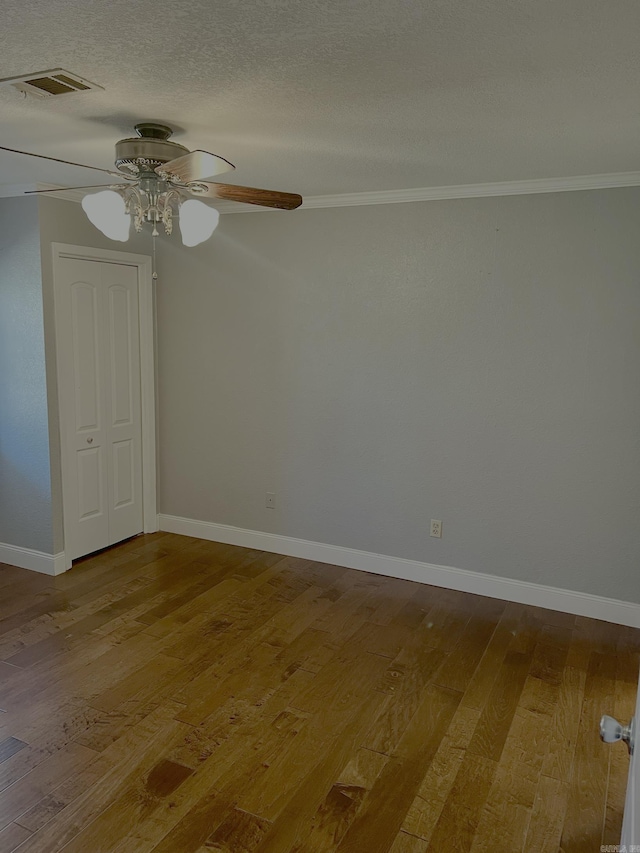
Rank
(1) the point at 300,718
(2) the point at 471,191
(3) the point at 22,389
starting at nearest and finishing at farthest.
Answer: (1) the point at 300,718 < (2) the point at 471,191 < (3) the point at 22,389

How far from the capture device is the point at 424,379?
3926 millimetres

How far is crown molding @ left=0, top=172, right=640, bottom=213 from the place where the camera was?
10.9ft

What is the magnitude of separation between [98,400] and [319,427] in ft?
5.25

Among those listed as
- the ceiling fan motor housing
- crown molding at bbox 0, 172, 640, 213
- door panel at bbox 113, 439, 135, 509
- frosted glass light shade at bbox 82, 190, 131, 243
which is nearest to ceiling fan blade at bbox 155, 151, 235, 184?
frosted glass light shade at bbox 82, 190, 131, 243

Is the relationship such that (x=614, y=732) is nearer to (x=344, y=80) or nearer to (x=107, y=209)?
(x=344, y=80)

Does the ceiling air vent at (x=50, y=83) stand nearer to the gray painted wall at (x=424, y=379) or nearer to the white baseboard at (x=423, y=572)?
the gray painted wall at (x=424, y=379)

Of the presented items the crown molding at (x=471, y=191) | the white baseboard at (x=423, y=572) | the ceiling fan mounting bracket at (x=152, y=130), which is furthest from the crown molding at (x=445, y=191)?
the white baseboard at (x=423, y=572)

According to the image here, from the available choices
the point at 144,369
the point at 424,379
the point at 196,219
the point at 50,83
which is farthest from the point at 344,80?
the point at 144,369

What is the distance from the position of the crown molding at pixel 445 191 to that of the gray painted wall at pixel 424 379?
0.19 feet

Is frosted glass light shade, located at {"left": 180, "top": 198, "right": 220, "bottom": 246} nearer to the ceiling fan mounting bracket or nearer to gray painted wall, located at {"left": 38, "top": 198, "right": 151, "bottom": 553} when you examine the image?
the ceiling fan mounting bracket

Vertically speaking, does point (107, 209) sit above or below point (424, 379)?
above

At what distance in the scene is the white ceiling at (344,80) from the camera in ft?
5.18

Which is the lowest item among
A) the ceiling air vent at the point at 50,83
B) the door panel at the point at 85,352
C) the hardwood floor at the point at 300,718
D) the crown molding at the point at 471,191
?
the hardwood floor at the point at 300,718

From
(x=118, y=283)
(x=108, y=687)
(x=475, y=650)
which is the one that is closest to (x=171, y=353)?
(x=118, y=283)
